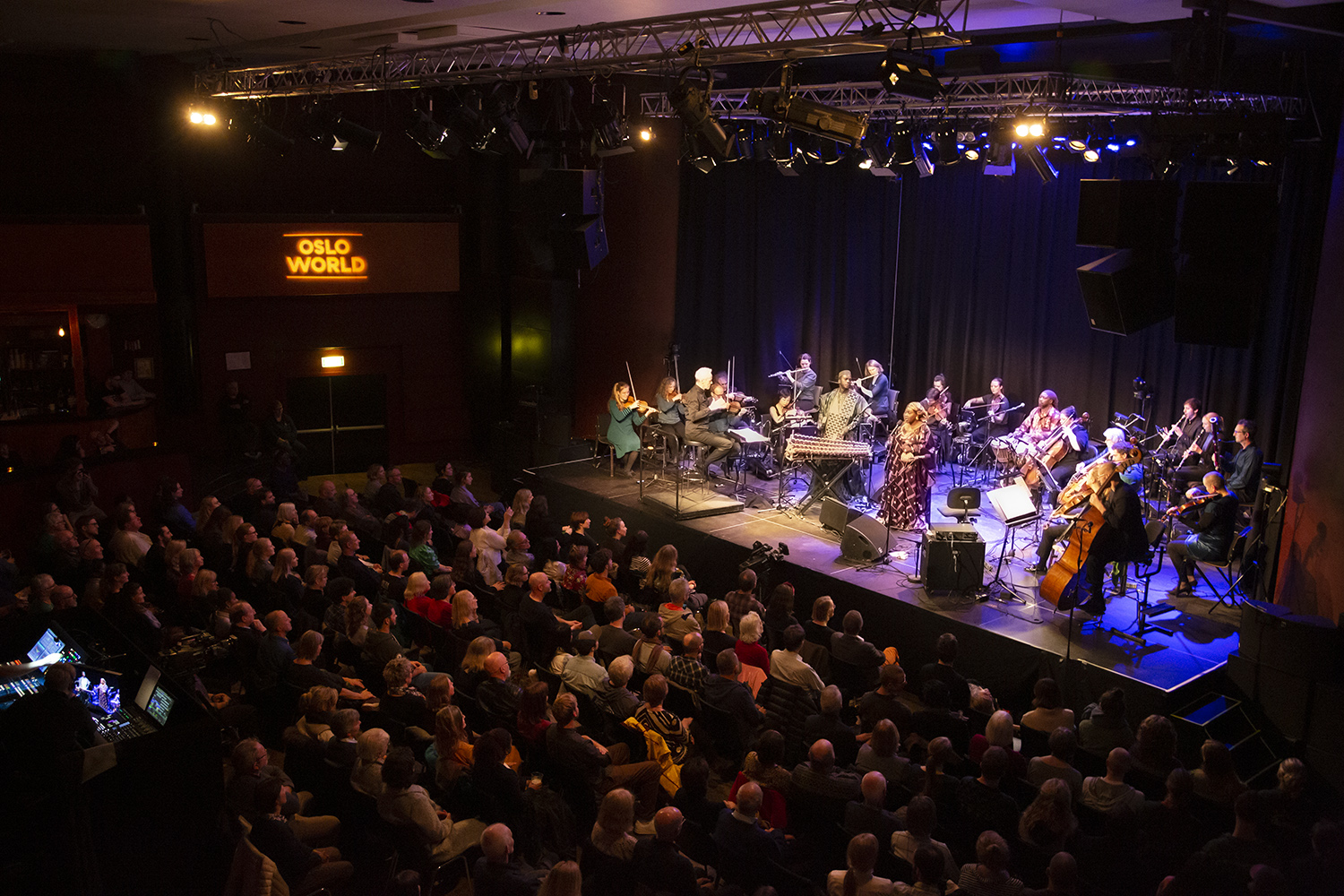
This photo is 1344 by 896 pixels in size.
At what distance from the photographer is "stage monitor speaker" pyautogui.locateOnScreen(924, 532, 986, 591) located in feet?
27.5

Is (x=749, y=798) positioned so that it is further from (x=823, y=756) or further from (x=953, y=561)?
(x=953, y=561)

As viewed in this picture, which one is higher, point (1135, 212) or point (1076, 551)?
point (1135, 212)

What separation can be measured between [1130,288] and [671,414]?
221 inches

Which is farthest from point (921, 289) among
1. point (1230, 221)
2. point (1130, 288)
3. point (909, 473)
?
point (1230, 221)

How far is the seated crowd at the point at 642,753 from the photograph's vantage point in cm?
478

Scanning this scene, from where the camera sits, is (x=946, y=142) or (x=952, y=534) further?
(x=946, y=142)

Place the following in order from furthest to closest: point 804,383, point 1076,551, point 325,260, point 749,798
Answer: point 325,260
point 804,383
point 1076,551
point 749,798

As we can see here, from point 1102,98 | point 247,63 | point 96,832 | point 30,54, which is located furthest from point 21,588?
point 1102,98

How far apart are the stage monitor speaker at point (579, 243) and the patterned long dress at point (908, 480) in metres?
3.59

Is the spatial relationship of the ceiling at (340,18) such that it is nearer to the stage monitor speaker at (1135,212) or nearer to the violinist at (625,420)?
the stage monitor speaker at (1135,212)

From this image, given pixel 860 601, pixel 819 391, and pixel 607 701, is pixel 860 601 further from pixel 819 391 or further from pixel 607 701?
pixel 819 391

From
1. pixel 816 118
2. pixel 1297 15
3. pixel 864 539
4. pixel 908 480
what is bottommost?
pixel 864 539

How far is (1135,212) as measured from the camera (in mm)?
6852

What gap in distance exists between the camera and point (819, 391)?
13250mm
